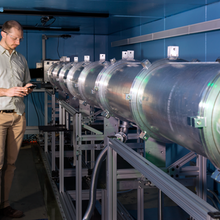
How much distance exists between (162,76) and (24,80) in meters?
1.77

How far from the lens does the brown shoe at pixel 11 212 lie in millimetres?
2559

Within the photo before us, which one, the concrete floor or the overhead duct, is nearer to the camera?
the concrete floor

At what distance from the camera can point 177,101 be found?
0.76 m

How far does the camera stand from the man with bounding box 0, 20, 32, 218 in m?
2.14

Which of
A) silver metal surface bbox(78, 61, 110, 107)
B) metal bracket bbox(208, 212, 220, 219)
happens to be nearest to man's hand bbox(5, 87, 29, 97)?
silver metal surface bbox(78, 61, 110, 107)

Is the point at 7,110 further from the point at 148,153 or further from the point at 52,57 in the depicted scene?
the point at 52,57

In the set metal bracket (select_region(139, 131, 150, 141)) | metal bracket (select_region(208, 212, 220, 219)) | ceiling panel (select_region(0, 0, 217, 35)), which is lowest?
metal bracket (select_region(208, 212, 220, 219))

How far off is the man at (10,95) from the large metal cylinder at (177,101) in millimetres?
1169

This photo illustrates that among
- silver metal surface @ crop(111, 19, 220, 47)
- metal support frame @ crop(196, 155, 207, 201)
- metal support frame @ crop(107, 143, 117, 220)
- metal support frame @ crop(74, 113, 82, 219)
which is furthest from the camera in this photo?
silver metal surface @ crop(111, 19, 220, 47)

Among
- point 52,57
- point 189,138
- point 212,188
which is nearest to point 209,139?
point 189,138

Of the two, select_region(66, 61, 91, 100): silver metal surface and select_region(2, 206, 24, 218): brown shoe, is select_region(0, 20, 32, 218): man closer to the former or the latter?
select_region(2, 206, 24, 218): brown shoe

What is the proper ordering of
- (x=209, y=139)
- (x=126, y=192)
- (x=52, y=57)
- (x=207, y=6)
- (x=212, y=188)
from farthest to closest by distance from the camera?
(x=52, y=57) < (x=126, y=192) < (x=212, y=188) < (x=207, y=6) < (x=209, y=139)

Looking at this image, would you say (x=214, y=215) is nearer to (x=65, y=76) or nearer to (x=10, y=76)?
(x=10, y=76)

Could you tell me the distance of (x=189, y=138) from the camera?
737 mm
